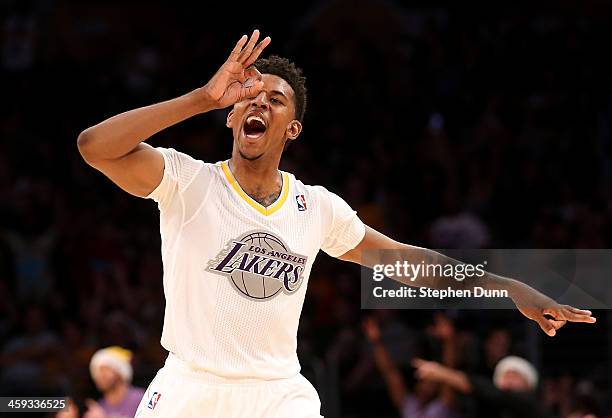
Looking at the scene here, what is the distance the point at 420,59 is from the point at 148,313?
4.02 meters

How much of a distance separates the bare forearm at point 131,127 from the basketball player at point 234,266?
0.29 ft

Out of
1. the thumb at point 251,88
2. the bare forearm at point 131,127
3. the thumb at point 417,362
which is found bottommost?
the bare forearm at point 131,127

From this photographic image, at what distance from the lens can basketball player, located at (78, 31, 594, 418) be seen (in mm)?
4402

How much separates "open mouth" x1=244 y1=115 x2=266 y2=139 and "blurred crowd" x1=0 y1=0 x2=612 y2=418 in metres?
3.77

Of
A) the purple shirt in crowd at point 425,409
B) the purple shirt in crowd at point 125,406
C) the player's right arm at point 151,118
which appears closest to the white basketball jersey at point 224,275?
the player's right arm at point 151,118

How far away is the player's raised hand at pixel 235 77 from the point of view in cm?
409

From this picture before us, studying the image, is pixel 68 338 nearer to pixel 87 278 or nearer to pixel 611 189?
pixel 87 278

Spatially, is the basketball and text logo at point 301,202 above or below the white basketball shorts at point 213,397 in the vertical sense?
above

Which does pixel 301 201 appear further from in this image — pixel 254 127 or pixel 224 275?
pixel 224 275

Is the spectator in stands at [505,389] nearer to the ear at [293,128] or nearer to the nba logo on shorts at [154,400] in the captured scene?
the ear at [293,128]

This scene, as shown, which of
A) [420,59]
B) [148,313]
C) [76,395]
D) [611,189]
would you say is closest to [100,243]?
[148,313]

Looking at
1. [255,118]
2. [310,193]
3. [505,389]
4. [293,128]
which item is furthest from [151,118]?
[505,389]

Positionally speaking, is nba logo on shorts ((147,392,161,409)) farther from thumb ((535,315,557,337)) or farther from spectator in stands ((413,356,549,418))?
spectator in stands ((413,356,549,418))

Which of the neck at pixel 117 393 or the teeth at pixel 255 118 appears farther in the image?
the neck at pixel 117 393
